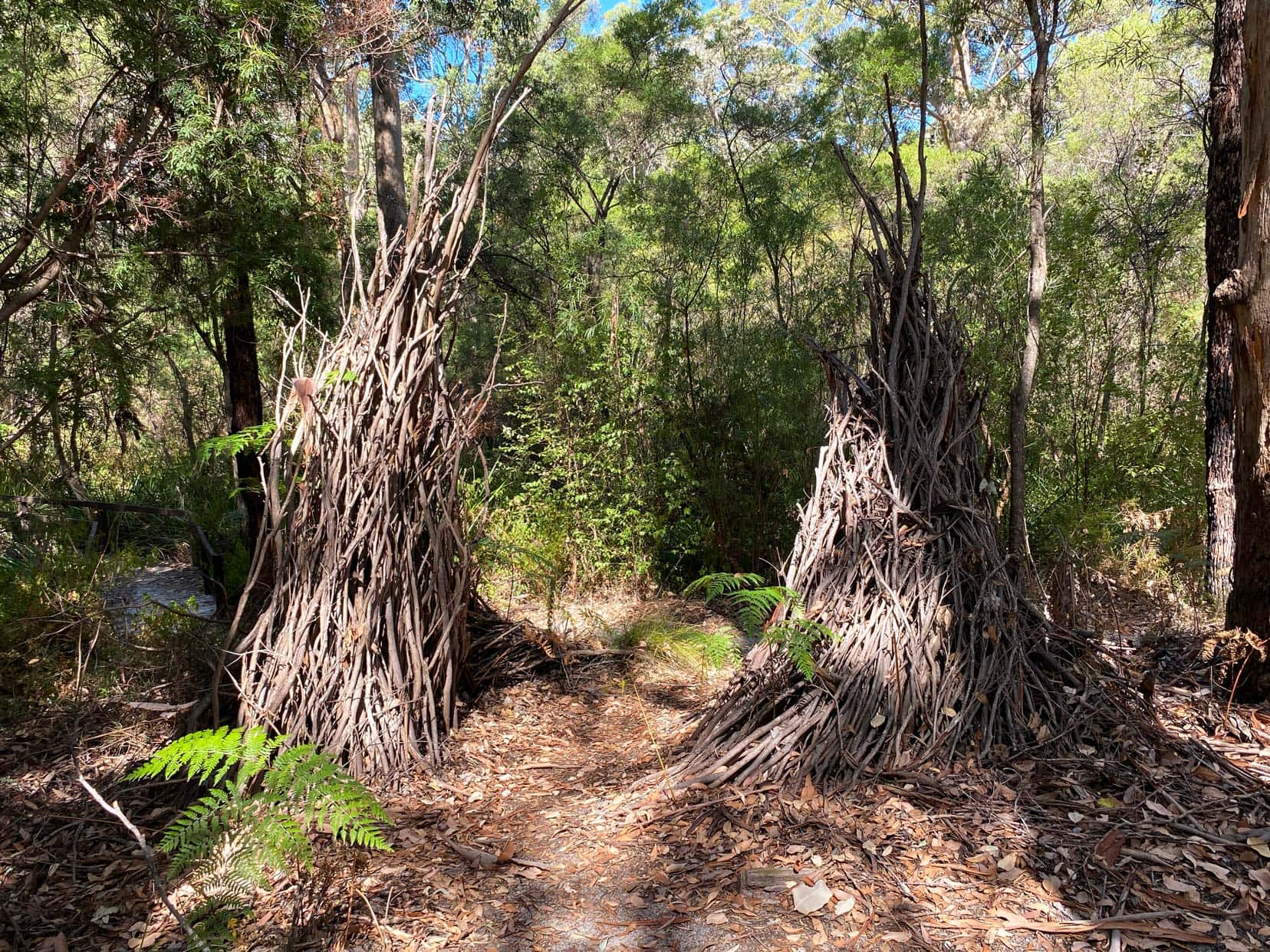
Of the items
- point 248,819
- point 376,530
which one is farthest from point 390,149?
point 248,819

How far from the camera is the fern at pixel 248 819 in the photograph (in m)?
1.95

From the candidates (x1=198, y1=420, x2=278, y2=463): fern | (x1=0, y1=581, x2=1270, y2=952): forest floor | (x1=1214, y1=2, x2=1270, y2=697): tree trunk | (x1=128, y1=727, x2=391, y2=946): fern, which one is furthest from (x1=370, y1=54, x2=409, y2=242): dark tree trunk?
(x1=1214, y1=2, x2=1270, y2=697): tree trunk

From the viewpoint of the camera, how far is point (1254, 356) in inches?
104

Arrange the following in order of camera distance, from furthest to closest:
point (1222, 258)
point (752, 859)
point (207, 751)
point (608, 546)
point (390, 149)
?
point (390, 149)
point (608, 546)
point (1222, 258)
point (752, 859)
point (207, 751)

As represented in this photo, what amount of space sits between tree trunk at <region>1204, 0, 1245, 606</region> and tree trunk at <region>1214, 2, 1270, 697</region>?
1038 mm

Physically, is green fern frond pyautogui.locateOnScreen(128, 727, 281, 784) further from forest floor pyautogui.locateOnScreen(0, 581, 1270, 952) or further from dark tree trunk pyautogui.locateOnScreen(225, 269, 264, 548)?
dark tree trunk pyautogui.locateOnScreen(225, 269, 264, 548)

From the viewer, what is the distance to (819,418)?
639 centimetres

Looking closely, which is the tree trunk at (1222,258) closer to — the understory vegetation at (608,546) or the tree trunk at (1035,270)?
the understory vegetation at (608,546)

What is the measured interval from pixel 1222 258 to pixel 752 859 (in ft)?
12.7

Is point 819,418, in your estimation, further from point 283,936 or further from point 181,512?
point 283,936

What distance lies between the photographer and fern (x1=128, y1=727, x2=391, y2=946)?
195 cm

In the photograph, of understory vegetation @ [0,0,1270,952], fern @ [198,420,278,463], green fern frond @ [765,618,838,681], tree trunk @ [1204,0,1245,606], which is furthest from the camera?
tree trunk @ [1204,0,1245,606]

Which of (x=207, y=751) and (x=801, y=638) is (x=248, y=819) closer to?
(x=207, y=751)

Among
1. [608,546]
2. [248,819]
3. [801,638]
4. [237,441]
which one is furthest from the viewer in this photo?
[608,546]
